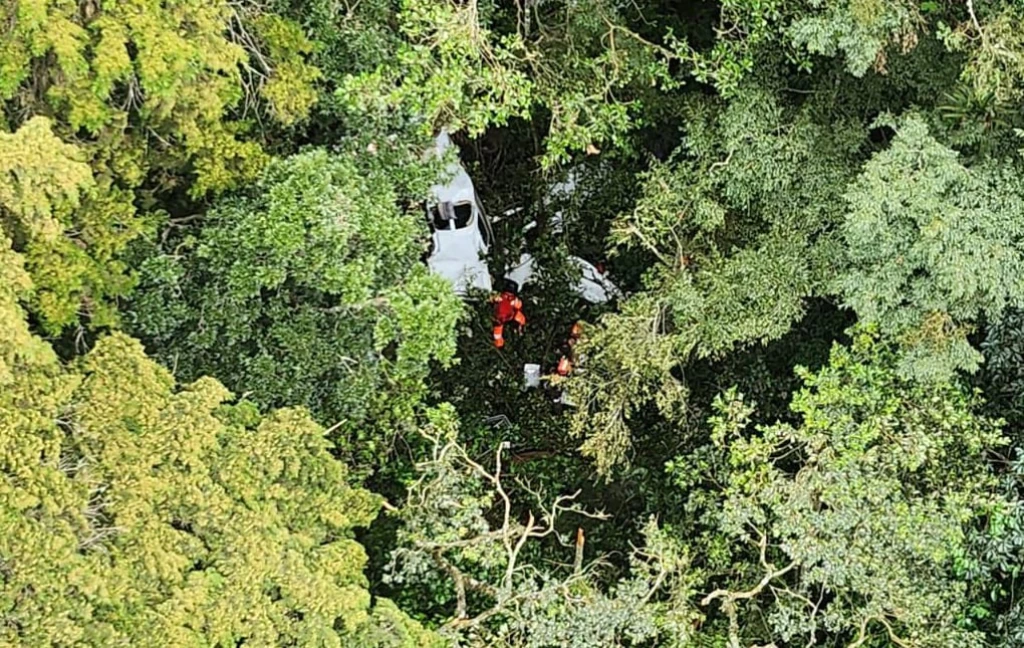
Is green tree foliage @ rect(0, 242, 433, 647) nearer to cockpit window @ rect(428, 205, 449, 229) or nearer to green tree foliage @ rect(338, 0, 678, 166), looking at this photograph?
green tree foliage @ rect(338, 0, 678, 166)

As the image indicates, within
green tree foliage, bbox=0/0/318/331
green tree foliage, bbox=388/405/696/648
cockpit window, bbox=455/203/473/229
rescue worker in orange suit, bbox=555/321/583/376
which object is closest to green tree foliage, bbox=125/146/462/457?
green tree foliage, bbox=0/0/318/331

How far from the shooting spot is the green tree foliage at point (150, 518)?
6023mm

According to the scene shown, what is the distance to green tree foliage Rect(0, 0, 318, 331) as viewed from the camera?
6.71 m

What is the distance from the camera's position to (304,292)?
28.6 ft

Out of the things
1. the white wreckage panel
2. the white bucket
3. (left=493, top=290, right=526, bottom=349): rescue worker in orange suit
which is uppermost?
the white wreckage panel

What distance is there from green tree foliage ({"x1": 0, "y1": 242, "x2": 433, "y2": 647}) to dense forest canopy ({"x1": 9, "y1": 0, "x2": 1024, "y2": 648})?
0.03 meters

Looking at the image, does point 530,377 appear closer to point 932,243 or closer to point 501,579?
point 501,579

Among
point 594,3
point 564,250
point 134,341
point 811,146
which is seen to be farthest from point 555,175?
point 134,341

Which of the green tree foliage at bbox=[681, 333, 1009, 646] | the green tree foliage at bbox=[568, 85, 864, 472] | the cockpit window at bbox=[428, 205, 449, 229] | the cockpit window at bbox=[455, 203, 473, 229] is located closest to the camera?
the green tree foliage at bbox=[681, 333, 1009, 646]

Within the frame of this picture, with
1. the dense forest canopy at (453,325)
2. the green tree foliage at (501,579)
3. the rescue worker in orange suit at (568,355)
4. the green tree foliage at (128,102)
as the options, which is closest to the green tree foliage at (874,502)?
the dense forest canopy at (453,325)

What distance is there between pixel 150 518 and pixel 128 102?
321 cm

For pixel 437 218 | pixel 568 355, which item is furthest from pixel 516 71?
pixel 568 355

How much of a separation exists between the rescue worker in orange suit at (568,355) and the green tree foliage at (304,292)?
11.0ft

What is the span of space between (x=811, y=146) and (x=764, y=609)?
4776mm
